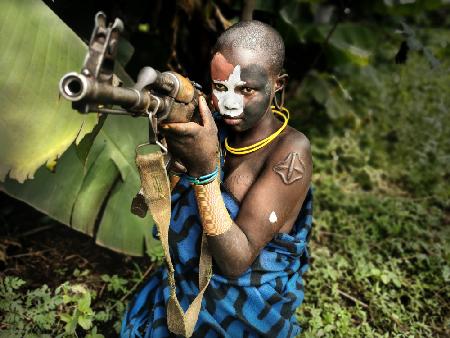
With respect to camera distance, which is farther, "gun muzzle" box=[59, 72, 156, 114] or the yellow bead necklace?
the yellow bead necklace

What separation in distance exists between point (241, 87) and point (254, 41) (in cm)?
14

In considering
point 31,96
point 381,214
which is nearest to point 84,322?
point 31,96

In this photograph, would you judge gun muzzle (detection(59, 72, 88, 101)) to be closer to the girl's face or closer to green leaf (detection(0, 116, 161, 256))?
the girl's face

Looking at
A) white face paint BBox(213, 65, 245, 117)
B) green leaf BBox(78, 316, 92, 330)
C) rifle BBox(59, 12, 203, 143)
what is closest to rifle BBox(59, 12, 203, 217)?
rifle BBox(59, 12, 203, 143)

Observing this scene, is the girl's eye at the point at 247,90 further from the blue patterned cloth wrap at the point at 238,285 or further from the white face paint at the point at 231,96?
the blue patterned cloth wrap at the point at 238,285

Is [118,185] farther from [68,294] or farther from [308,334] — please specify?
[308,334]

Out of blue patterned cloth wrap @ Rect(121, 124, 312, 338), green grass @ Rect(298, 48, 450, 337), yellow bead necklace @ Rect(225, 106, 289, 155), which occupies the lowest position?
green grass @ Rect(298, 48, 450, 337)

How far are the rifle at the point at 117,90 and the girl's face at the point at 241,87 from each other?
13 centimetres

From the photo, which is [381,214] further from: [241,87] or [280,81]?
[241,87]

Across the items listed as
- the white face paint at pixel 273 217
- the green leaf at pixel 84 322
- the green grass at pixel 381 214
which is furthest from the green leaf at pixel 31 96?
the green grass at pixel 381 214

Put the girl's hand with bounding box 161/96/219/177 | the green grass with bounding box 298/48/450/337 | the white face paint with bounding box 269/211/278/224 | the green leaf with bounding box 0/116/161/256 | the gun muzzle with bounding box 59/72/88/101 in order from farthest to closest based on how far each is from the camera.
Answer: the green grass with bounding box 298/48/450/337 < the green leaf with bounding box 0/116/161/256 < the white face paint with bounding box 269/211/278/224 < the girl's hand with bounding box 161/96/219/177 < the gun muzzle with bounding box 59/72/88/101

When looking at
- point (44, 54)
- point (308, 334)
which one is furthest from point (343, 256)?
point (44, 54)

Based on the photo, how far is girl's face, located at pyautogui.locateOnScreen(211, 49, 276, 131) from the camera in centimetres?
145

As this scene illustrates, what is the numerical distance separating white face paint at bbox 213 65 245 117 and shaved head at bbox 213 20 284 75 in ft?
0.24
